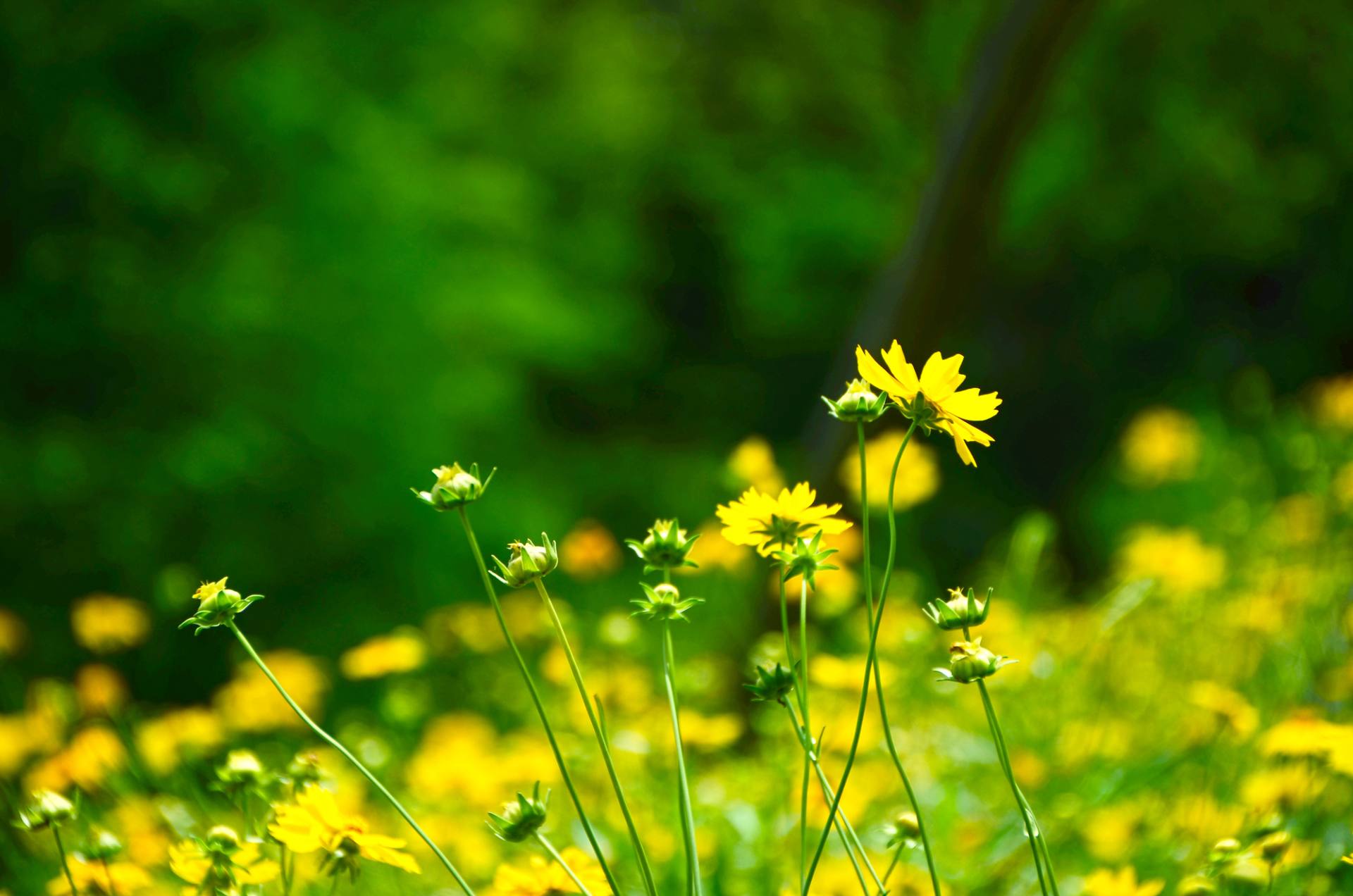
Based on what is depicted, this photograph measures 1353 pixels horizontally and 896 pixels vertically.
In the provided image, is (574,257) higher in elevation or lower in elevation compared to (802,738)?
higher

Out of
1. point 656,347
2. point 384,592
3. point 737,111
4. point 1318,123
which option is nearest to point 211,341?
point 384,592

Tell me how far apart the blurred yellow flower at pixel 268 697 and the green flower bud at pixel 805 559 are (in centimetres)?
101

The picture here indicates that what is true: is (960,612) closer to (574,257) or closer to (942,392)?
(942,392)

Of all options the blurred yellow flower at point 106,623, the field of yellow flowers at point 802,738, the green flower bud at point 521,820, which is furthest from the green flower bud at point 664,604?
the blurred yellow flower at point 106,623

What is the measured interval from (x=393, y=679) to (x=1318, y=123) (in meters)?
3.26

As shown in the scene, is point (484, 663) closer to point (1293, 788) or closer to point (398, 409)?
point (398, 409)

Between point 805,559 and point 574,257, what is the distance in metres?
3.23

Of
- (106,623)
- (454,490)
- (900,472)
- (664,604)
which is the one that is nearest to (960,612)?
(664,604)

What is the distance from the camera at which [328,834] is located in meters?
0.59

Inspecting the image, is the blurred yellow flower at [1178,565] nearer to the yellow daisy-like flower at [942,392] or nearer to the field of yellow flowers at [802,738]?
the field of yellow flowers at [802,738]

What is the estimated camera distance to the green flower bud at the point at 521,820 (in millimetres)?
545

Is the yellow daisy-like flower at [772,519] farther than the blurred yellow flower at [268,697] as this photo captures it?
No

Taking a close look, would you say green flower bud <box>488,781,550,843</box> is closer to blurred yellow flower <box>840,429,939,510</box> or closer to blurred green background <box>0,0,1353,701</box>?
blurred yellow flower <box>840,429,939,510</box>

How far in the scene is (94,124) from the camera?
7.93 ft
